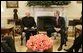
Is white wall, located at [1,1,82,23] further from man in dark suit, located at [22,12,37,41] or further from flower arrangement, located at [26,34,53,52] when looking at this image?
flower arrangement, located at [26,34,53,52]

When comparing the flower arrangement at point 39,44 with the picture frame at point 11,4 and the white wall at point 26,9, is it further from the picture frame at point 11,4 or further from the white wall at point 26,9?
the picture frame at point 11,4

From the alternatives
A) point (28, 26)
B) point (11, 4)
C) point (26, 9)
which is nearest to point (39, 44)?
point (28, 26)

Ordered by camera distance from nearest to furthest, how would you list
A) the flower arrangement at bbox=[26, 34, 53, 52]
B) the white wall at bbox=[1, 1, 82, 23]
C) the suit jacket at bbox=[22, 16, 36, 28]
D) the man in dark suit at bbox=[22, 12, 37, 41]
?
the flower arrangement at bbox=[26, 34, 53, 52] < the man in dark suit at bbox=[22, 12, 37, 41] < the suit jacket at bbox=[22, 16, 36, 28] < the white wall at bbox=[1, 1, 82, 23]

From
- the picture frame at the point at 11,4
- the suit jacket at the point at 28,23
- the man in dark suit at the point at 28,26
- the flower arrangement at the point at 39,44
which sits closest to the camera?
the flower arrangement at the point at 39,44

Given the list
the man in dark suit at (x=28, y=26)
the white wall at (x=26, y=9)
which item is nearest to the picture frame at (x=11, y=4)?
the white wall at (x=26, y=9)

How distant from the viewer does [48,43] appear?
241cm

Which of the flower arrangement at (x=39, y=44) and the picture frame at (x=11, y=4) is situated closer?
the flower arrangement at (x=39, y=44)

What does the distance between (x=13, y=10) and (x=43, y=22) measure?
83 centimetres

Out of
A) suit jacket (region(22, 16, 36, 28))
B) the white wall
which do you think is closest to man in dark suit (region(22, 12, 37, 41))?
suit jacket (region(22, 16, 36, 28))

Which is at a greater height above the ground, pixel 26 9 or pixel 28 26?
pixel 26 9

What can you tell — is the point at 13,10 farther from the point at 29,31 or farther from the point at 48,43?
the point at 48,43

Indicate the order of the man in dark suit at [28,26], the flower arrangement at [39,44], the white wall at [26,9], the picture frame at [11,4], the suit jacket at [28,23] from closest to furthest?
1. the flower arrangement at [39,44]
2. the man in dark suit at [28,26]
3. the suit jacket at [28,23]
4. the white wall at [26,9]
5. the picture frame at [11,4]

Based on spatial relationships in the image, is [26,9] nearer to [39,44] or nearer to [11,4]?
[11,4]

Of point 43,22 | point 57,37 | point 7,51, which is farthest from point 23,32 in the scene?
point 7,51
